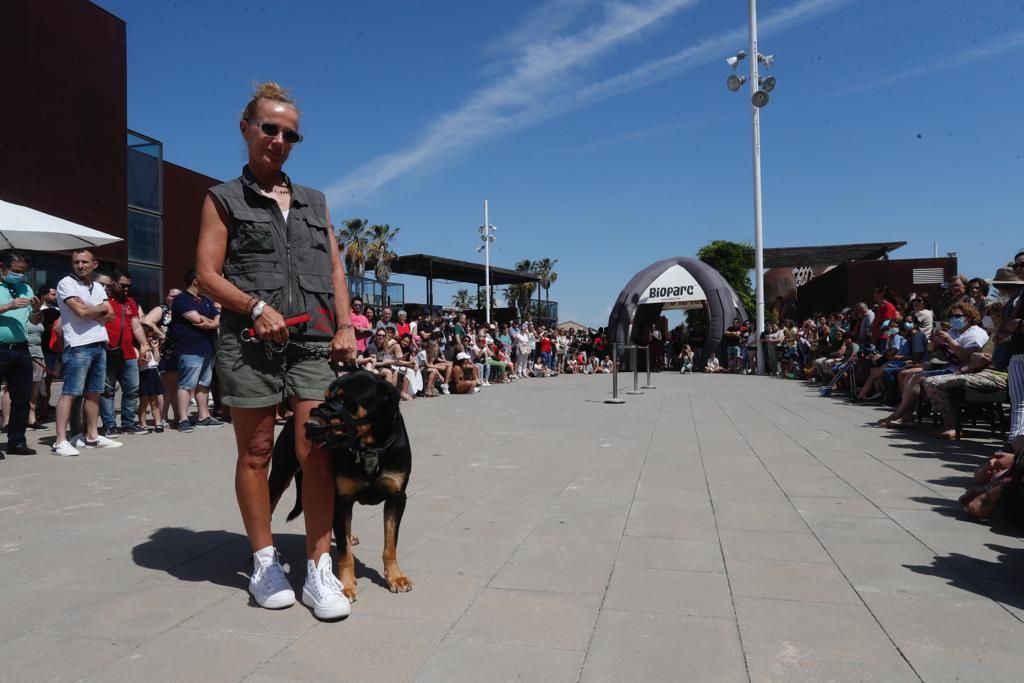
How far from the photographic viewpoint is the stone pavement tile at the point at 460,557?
128 inches

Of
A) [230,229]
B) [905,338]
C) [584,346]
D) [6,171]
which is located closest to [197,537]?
[230,229]

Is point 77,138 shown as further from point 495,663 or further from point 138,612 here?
point 495,663

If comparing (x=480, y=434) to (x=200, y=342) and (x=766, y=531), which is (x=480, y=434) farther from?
(x=766, y=531)

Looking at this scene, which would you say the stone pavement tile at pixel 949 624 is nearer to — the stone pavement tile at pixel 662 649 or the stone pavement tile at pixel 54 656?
the stone pavement tile at pixel 662 649

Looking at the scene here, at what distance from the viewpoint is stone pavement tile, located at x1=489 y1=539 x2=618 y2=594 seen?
9.91 feet

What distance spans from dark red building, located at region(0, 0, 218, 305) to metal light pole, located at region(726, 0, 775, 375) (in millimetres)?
18990

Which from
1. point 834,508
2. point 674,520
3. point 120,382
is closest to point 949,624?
point 674,520

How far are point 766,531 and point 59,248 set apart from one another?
903 centimetres

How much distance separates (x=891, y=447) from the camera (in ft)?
22.7

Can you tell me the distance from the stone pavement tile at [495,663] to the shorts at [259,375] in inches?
46.0

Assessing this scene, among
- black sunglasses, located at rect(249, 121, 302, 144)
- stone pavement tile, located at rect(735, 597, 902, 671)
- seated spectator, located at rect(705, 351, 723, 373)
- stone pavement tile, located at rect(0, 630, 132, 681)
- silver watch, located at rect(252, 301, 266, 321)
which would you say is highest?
black sunglasses, located at rect(249, 121, 302, 144)

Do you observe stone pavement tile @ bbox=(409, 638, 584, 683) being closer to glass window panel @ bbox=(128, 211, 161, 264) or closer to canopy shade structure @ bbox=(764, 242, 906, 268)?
glass window panel @ bbox=(128, 211, 161, 264)

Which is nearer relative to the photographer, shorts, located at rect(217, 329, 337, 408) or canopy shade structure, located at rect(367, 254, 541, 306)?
shorts, located at rect(217, 329, 337, 408)

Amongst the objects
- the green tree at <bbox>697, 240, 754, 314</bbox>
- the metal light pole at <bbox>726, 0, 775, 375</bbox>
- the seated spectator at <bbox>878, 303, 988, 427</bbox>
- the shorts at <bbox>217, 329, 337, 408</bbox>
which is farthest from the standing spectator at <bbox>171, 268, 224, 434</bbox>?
the green tree at <bbox>697, 240, 754, 314</bbox>
